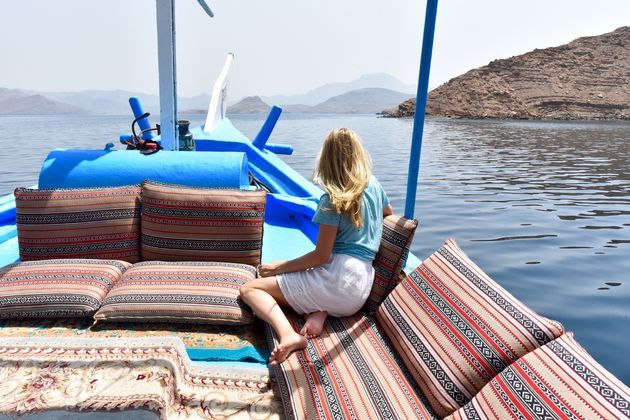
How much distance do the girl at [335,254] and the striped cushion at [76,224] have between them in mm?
981

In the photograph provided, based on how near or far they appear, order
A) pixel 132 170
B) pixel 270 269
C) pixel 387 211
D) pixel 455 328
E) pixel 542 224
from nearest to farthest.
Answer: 1. pixel 455 328
2. pixel 270 269
3. pixel 387 211
4. pixel 132 170
5. pixel 542 224

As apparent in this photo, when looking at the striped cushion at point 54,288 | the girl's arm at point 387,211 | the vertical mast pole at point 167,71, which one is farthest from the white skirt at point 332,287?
the vertical mast pole at point 167,71

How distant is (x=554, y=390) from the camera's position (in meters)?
1.17

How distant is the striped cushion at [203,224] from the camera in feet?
8.48

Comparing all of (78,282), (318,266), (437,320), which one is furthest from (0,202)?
(437,320)

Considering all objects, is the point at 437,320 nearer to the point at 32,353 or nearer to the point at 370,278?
the point at 370,278

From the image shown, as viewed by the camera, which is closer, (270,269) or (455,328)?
(455,328)

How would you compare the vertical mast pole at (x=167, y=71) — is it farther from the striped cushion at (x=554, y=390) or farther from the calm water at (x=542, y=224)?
the striped cushion at (x=554, y=390)

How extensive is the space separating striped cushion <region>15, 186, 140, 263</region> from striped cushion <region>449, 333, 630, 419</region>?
7.06 feet

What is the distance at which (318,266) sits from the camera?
2.21 m

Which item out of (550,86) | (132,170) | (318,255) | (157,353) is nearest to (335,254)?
(318,255)

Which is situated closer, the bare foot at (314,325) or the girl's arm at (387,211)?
the bare foot at (314,325)

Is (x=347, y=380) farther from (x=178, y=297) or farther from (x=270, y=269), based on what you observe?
(x=178, y=297)

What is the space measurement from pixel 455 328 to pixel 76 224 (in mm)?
2249
